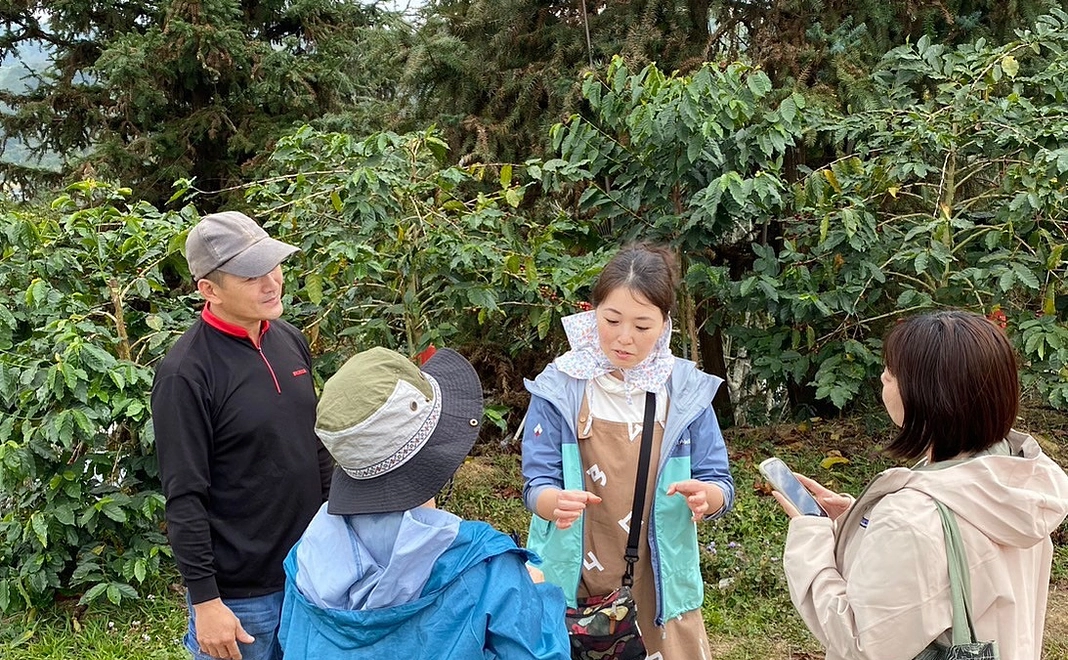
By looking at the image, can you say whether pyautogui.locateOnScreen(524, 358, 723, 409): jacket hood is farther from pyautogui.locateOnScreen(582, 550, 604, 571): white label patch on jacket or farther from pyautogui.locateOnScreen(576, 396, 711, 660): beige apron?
pyautogui.locateOnScreen(582, 550, 604, 571): white label patch on jacket

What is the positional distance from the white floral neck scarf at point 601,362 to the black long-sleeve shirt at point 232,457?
0.66 meters

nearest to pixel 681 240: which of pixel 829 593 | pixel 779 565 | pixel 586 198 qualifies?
pixel 586 198

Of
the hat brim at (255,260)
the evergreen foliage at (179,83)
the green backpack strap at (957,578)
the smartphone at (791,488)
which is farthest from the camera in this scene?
the evergreen foliage at (179,83)

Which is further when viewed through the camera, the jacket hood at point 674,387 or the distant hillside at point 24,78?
the distant hillside at point 24,78

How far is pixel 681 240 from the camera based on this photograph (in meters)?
4.03

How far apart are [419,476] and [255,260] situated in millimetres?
869

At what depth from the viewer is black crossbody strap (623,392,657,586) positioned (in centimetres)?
218

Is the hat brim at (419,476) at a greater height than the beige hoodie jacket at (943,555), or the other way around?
the hat brim at (419,476)

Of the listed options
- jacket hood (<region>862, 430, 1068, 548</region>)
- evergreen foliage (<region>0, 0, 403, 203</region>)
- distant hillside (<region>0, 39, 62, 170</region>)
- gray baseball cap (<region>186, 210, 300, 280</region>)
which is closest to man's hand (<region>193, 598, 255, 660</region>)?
gray baseball cap (<region>186, 210, 300, 280</region>)

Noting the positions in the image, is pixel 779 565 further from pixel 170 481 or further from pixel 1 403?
pixel 1 403

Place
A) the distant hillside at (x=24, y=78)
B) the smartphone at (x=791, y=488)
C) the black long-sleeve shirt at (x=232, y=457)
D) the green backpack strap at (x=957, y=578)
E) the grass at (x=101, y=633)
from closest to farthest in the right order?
the green backpack strap at (x=957, y=578) → the smartphone at (x=791, y=488) → the black long-sleeve shirt at (x=232, y=457) → the grass at (x=101, y=633) → the distant hillside at (x=24, y=78)

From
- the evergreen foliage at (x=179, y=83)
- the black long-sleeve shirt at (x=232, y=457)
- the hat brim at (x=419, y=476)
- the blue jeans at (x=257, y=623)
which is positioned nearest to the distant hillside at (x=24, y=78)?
the evergreen foliage at (x=179, y=83)

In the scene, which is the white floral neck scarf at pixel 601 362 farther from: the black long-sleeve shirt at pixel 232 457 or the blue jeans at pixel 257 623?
the blue jeans at pixel 257 623

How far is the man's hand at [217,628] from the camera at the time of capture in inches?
80.2
